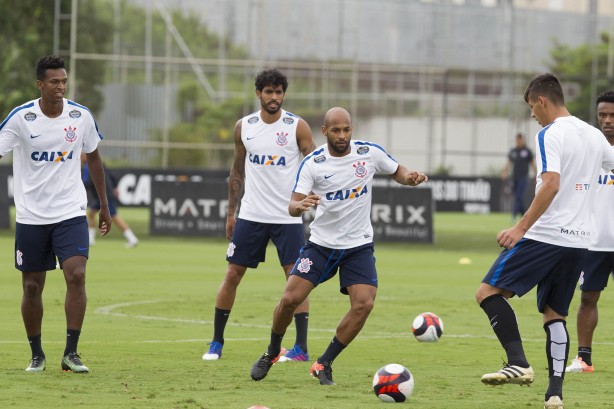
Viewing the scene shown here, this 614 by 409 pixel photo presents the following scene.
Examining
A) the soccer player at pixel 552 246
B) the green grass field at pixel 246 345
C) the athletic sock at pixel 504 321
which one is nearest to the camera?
the soccer player at pixel 552 246

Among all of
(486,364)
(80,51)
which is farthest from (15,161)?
(80,51)

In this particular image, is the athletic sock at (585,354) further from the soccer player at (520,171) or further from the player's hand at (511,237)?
the soccer player at (520,171)

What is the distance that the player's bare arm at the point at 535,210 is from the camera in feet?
28.0

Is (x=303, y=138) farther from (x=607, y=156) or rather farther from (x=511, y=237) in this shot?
(x=511, y=237)

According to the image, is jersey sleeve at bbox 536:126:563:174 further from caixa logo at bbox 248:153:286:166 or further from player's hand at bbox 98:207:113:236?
player's hand at bbox 98:207:113:236

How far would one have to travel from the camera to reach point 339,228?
10.4 metres

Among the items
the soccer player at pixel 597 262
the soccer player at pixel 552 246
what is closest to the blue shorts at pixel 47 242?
the soccer player at pixel 552 246

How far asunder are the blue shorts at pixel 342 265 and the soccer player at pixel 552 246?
132 centimetres

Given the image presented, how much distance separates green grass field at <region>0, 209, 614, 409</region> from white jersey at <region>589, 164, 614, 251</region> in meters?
1.14

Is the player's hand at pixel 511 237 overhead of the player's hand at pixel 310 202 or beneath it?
beneath

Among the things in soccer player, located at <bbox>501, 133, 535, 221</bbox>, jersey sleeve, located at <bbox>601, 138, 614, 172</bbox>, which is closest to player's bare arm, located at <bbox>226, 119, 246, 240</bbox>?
jersey sleeve, located at <bbox>601, 138, 614, 172</bbox>

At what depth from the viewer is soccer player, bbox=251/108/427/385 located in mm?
10211

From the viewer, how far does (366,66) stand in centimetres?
4600

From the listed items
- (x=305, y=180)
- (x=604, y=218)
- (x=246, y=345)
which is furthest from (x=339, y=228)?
(x=246, y=345)
